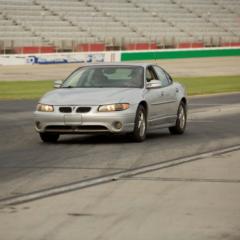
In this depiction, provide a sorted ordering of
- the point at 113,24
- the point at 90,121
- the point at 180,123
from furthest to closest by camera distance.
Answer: the point at 113,24 < the point at 180,123 < the point at 90,121

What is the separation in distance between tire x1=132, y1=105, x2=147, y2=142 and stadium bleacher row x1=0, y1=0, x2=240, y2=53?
39328 millimetres

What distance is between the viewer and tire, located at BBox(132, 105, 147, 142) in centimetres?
1480

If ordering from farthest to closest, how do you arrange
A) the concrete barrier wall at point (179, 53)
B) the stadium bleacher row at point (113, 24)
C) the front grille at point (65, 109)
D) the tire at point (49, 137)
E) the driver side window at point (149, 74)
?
1. the concrete barrier wall at point (179, 53)
2. the stadium bleacher row at point (113, 24)
3. the driver side window at point (149, 74)
4. the tire at point (49, 137)
5. the front grille at point (65, 109)

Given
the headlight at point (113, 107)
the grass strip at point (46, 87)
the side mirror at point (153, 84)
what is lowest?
the grass strip at point (46, 87)

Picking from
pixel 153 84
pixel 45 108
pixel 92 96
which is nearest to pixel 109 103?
pixel 92 96

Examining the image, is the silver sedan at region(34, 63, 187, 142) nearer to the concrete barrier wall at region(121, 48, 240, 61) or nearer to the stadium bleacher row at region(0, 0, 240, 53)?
the stadium bleacher row at region(0, 0, 240, 53)

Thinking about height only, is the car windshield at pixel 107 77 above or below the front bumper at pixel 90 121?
above

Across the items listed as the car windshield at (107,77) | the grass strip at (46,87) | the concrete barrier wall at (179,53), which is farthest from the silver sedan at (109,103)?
the concrete barrier wall at (179,53)

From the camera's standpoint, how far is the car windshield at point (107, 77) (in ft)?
51.0

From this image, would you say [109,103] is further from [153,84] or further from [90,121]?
[153,84]

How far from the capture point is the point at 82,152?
13461mm

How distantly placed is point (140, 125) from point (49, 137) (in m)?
1.67

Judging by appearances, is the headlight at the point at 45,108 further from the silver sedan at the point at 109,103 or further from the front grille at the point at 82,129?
the front grille at the point at 82,129

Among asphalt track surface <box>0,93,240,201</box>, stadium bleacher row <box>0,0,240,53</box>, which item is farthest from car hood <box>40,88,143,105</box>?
stadium bleacher row <box>0,0,240,53</box>
